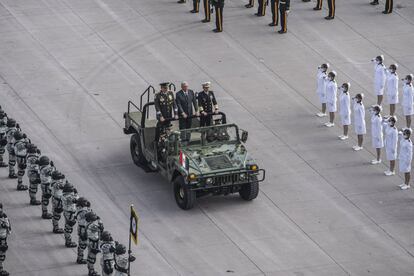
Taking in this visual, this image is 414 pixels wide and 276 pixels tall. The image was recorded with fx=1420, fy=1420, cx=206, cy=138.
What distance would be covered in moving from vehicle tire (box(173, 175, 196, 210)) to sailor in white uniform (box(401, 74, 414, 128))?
7.28 meters

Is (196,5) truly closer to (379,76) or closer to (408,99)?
(379,76)

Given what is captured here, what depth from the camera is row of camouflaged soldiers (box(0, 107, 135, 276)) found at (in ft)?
83.9

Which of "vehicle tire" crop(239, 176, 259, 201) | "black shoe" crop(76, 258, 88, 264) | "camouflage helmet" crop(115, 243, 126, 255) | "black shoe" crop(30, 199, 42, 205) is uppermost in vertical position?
"camouflage helmet" crop(115, 243, 126, 255)

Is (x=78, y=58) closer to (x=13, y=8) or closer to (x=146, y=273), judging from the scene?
(x=13, y=8)

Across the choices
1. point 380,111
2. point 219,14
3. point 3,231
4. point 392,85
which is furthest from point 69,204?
point 219,14

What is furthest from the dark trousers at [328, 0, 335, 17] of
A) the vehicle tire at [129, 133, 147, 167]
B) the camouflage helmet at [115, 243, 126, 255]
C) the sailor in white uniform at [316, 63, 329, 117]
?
the camouflage helmet at [115, 243, 126, 255]

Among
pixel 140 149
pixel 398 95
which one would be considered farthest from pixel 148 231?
pixel 398 95

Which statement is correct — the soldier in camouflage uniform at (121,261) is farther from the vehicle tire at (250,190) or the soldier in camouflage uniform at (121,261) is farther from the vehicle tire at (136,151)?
the vehicle tire at (136,151)

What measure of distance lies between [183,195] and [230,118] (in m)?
5.38

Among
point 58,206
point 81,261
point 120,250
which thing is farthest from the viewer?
point 58,206

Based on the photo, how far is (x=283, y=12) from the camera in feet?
131

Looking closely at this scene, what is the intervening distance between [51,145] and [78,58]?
583cm

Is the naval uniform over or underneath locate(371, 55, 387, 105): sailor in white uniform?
over

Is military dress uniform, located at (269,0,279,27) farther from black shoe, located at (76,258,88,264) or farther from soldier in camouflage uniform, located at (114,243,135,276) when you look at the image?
soldier in camouflage uniform, located at (114,243,135,276)
